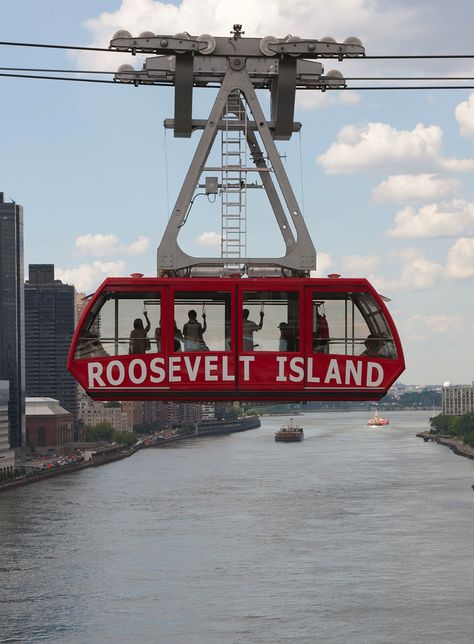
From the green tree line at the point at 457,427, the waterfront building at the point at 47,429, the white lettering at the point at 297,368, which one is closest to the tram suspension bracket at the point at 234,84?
the white lettering at the point at 297,368

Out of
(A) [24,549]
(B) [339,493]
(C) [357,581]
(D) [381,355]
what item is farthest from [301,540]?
(D) [381,355]

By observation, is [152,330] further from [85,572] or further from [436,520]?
[436,520]

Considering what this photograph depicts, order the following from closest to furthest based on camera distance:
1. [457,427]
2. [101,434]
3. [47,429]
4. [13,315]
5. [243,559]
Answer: [243,559] < [457,427] < [47,429] < [13,315] < [101,434]

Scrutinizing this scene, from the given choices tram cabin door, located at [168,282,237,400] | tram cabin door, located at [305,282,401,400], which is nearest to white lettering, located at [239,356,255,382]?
tram cabin door, located at [168,282,237,400]

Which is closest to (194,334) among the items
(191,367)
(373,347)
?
(191,367)

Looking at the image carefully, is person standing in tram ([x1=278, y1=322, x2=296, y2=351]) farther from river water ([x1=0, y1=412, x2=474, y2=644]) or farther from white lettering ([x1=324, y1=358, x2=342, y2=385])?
river water ([x1=0, y1=412, x2=474, y2=644])

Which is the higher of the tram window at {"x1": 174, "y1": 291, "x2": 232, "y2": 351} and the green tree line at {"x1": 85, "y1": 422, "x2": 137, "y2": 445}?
the tram window at {"x1": 174, "y1": 291, "x2": 232, "y2": 351}

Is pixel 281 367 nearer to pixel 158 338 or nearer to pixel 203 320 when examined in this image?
pixel 203 320
